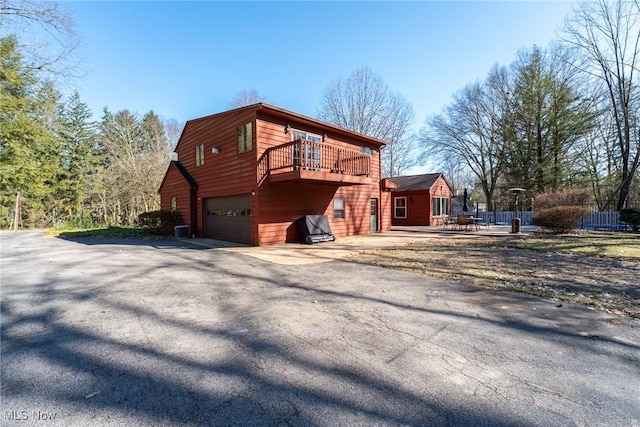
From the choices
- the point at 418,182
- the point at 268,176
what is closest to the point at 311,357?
the point at 268,176

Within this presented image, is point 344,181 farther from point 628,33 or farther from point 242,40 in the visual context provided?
point 628,33

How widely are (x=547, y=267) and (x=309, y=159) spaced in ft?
25.3

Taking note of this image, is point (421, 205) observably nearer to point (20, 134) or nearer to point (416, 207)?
point (416, 207)

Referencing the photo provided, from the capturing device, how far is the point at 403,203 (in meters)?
21.9

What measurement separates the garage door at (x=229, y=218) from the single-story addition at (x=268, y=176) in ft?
0.13

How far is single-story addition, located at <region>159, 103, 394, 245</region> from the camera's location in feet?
34.1

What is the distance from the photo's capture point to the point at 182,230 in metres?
13.9

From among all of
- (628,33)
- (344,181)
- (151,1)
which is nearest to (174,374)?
(344,181)

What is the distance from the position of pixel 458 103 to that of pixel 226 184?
26041mm

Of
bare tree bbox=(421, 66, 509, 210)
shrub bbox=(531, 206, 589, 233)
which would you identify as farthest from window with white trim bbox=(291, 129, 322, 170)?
bare tree bbox=(421, 66, 509, 210)

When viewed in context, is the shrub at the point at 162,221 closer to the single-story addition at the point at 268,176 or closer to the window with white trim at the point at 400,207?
the single-story addition at the point at 268,176

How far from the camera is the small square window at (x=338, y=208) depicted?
1329 cm

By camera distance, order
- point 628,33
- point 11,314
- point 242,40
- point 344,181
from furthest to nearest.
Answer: point 628,33 < point 242,40 < point 344,181 < point 11,314

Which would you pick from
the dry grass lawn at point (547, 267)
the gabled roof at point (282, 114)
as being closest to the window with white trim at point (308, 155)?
the gabled roof at point (282, 114)
